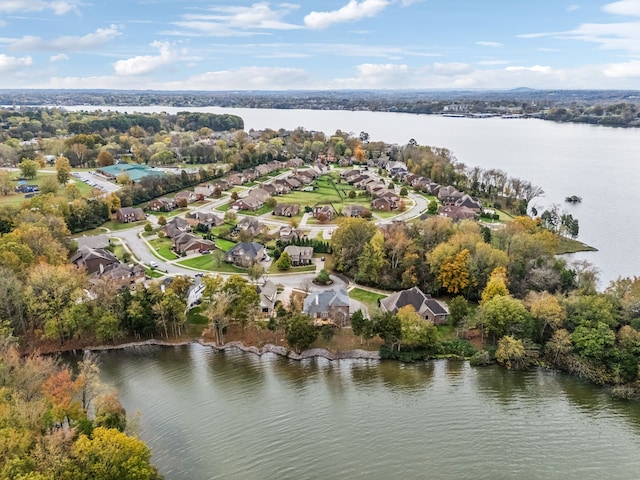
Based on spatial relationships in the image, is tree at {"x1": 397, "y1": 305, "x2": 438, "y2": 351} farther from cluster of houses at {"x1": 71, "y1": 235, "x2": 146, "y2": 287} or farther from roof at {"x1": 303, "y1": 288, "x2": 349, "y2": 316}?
cluster of houses at {"x1": 71, "y1": 235, "x2": 146, "y2": 287}

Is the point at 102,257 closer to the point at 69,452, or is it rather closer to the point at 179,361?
the point at 179,361

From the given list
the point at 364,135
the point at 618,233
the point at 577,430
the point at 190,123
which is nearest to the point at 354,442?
the point at 577,430

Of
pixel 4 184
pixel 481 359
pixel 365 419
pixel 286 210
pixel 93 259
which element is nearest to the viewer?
pixel 365 419

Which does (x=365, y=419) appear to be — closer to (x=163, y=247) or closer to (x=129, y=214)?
(x=163, y=247)

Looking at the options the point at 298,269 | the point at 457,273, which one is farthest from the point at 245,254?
the point at 457,273

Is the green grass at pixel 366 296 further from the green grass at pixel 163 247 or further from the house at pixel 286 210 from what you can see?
the house at pixel 286 210

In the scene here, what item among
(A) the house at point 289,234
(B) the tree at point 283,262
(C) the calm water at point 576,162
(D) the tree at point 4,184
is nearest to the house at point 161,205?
(A) the house at point 289,234
